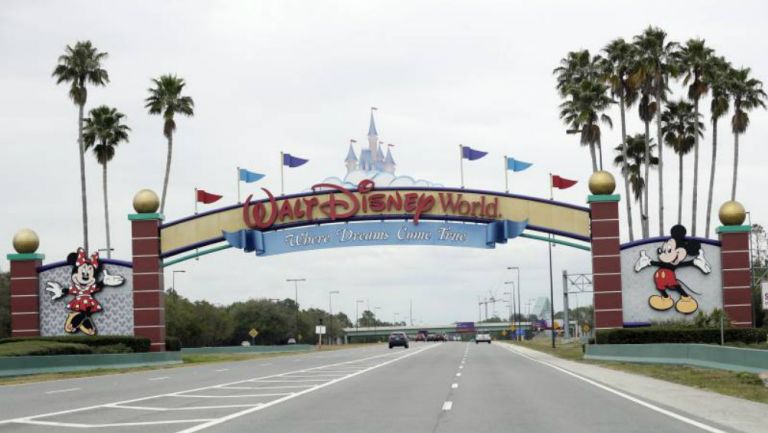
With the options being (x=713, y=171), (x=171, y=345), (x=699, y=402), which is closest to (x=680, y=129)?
(x=713, y=171)

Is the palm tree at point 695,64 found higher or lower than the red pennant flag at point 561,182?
higher

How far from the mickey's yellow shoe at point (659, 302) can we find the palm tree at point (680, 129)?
23397 mm

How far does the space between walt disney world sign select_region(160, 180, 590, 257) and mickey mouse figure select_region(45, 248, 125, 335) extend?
3.62m

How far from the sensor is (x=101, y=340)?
5119 centimetres

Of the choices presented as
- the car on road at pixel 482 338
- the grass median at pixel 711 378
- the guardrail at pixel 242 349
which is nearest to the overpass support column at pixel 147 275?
the grass median at pixel 711 378

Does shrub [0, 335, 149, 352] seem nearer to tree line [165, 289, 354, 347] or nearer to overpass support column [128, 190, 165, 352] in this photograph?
overpass support column [128, 190, 165, 352]

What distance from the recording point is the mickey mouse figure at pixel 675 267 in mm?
49500

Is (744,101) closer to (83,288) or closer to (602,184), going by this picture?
(602,184)

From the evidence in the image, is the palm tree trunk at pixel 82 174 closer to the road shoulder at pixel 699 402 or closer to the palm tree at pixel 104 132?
the palm tree at pixel 104 132

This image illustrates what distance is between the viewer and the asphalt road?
15875mm

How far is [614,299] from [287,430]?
36517 mm

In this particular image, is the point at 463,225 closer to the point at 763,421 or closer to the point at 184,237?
the point at 184,237

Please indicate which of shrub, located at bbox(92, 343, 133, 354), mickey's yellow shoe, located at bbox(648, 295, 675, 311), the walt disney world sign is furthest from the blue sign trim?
mickey's yellow shoe, located at bbox(648, 295, 675, 311)

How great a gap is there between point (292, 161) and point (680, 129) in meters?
29.8
